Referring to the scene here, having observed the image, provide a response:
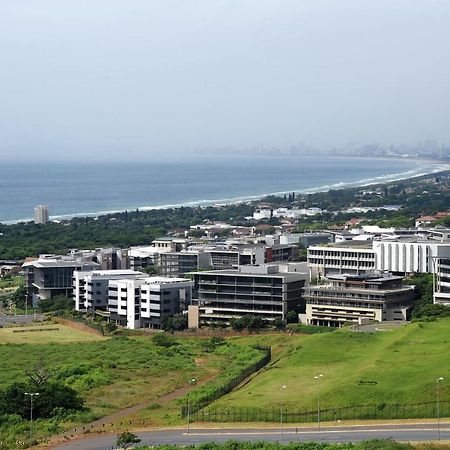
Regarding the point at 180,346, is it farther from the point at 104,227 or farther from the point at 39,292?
the point at 104,227

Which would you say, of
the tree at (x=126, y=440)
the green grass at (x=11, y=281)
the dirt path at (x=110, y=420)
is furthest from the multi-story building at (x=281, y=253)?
the tree at (x=126, y=440)

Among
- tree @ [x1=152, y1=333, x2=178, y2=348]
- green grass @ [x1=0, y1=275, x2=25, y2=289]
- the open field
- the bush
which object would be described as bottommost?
green grass @ [x1=0, y1=275, x2=25, y2=289]

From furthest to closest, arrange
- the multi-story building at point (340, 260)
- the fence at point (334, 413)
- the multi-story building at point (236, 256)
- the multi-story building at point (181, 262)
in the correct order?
the multi-story building at point (181, 262) < the multi-story building at point (236, 256) < the multi-story building at point (340, 260) < the fence at point (334, 413)

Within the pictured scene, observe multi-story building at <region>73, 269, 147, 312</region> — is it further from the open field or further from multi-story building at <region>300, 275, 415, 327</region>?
multi-story building at <region>300, 275, 415, 327</region>

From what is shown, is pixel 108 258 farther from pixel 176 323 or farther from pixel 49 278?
pixel 176 323

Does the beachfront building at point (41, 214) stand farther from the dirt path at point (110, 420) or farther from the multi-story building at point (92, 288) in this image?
the dirt path at point (110, 420)

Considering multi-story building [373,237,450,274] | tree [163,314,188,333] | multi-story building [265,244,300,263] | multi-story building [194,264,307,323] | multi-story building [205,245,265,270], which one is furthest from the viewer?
multi-story building [265,244,300,263]

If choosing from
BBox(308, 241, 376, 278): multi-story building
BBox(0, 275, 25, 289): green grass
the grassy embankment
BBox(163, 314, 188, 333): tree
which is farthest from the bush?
BBox(0, 275, 25, 289): green grass

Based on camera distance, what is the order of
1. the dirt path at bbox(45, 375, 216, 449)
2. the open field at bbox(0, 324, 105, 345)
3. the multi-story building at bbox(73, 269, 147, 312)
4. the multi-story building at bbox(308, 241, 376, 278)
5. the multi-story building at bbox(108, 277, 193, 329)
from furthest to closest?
the multi-story building at bbox(308, 241, 376, 278), the multi-story building at bbox(73, 269, 147, 312), the multi-story building at bbox(108, 277, 193, 329), the open field at bbox(0, 324, 105, 345), the dirt path at bbox(45, 375, 216, 449)
